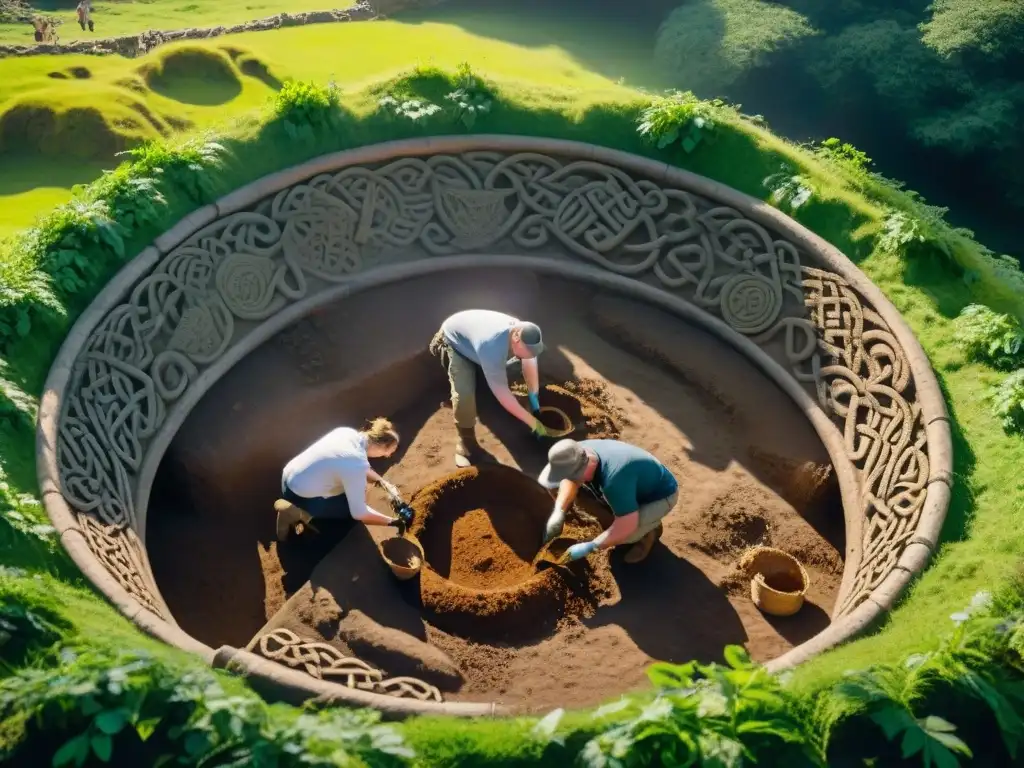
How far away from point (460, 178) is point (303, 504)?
4.27 m

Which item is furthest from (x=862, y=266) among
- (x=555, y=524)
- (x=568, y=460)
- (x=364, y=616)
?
(x=364, y=616)

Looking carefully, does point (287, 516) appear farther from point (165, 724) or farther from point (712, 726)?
point (712, 726)

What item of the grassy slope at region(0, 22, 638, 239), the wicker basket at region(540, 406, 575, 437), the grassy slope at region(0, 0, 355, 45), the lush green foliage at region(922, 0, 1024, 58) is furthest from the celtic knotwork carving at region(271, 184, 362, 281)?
the lush green foliage at region(922, 0, 1024, 58)

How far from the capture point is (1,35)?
11531 millimetres

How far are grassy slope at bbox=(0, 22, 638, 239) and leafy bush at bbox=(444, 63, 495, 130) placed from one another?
2.08 ft

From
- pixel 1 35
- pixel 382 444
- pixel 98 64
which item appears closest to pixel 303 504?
pixel 382 444

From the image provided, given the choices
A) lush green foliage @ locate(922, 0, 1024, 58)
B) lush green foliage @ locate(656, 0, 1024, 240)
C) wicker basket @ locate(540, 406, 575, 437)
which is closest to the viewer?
wicker basket @ locate(540, 406, 575, 437)

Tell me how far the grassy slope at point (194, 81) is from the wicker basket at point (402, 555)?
5155mm

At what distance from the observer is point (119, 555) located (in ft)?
22.7

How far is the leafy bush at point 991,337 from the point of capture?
26.9 feet

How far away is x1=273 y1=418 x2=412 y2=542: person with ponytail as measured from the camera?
737cm

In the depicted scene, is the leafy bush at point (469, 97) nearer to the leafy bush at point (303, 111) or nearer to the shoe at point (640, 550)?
the leafy bush at point (303, 111)

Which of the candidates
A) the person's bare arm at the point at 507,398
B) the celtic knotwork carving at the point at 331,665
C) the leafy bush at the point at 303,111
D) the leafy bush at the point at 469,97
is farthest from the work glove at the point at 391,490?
the leafy bush at the point at 469,97

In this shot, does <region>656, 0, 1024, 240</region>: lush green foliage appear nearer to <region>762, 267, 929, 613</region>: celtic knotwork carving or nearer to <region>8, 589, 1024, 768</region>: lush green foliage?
<region>762, 267, 929, 613</region>: celtic knotwork carving
